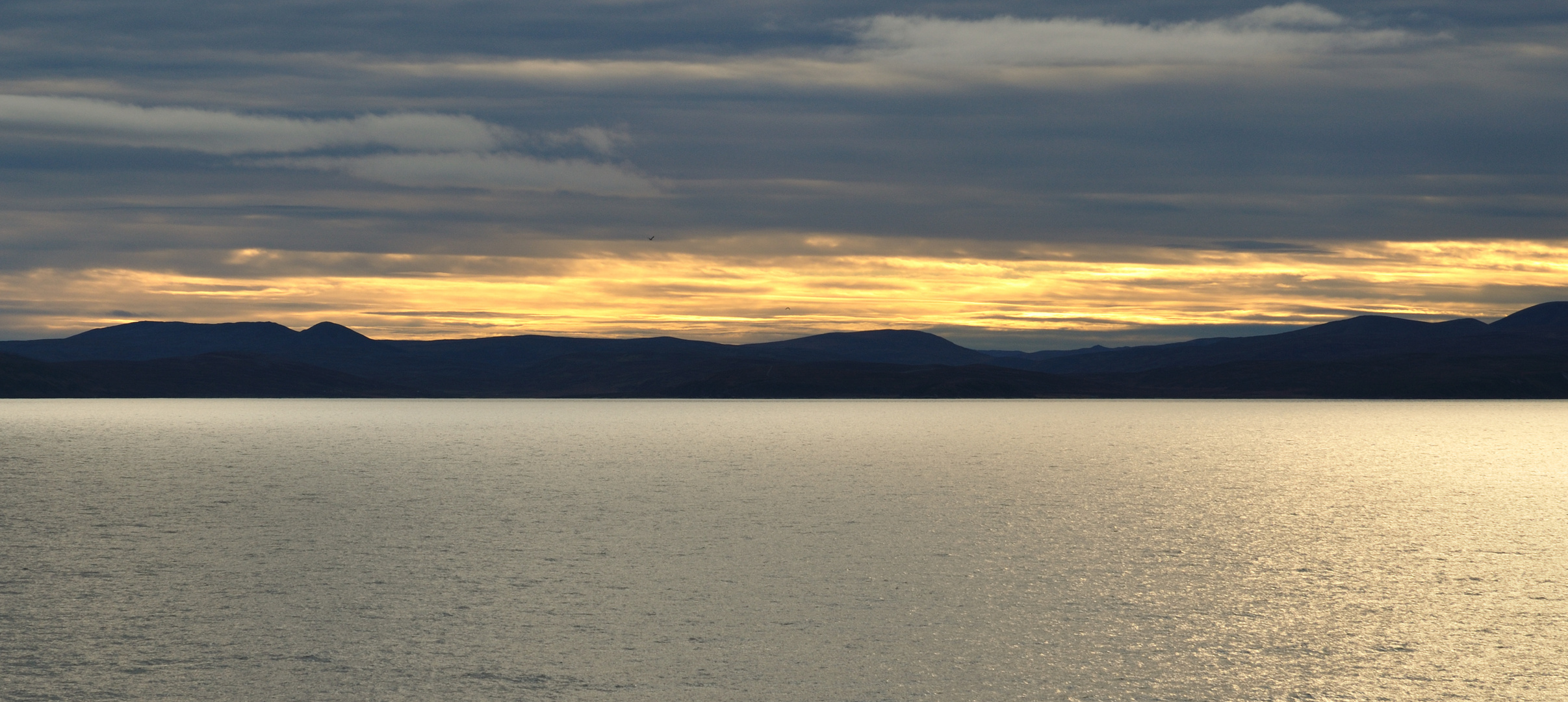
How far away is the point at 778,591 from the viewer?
132ft

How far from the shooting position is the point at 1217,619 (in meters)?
35.6

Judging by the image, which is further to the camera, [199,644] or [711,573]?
[711,573]

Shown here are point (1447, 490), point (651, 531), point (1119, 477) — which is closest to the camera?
point (651, 531)

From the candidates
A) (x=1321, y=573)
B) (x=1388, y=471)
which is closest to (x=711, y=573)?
(x=1321, y=573)

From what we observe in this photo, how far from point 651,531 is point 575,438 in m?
125

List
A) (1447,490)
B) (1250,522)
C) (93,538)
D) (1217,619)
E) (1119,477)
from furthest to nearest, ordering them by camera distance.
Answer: (1119,477) < (1447,490) < (1250,522) < (93,538) < (1217,619)

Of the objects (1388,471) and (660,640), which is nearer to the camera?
(660,640)

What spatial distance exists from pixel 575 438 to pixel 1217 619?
494ft

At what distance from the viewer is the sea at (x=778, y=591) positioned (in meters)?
28.5

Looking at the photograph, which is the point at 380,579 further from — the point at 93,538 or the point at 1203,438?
the point at 1203,438

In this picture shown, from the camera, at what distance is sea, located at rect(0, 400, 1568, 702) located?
28.5m

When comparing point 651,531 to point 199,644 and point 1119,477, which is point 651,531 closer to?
point 199,644

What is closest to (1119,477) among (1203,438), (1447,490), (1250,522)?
(1447,490)

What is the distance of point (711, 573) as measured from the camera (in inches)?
1729
